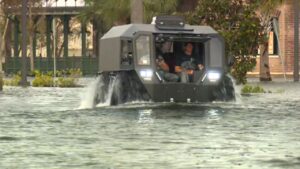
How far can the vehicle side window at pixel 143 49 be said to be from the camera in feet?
88.3

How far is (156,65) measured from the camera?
27.2m

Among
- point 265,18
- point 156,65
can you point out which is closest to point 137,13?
point 265,18

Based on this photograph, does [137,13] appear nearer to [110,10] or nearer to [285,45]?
[110,10]

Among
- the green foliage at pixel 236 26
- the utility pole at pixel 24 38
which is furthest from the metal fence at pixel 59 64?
the green foliage at pixel 236 26

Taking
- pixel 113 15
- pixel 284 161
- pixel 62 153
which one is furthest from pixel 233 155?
pixel 113 15

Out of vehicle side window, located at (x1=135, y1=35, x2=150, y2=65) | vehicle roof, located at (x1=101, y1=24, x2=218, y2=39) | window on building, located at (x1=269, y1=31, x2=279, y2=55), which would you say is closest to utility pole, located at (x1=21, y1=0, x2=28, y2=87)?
vehicle roof, located at (x1=101, y1=24, x2=218, y2=39)

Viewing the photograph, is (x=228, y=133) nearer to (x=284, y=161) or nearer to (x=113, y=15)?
(x=284, y=161)

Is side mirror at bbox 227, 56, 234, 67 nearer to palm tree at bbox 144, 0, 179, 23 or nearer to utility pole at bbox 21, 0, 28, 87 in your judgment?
utility pole at bbox 21, 0, 28, 87

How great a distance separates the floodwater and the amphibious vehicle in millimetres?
386

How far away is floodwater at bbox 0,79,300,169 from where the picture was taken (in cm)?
1320

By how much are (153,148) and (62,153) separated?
1535 mm

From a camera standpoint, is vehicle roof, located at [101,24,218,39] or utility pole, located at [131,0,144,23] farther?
utility pole, located at [131,0,144,23]

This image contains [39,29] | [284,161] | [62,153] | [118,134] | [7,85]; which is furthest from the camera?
[39,29]

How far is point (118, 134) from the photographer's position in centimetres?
1786
